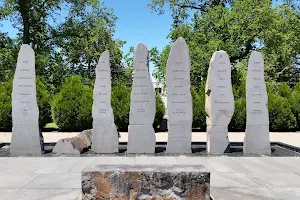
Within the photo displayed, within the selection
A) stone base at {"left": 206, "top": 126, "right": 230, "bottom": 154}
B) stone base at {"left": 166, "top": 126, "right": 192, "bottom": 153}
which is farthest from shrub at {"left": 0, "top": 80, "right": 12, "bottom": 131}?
stone base at {"left": 206, "top": 126, "right": 230, "bottom": 154}

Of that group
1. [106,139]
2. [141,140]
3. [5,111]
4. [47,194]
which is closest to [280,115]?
[141,140]

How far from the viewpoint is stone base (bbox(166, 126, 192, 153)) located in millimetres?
9242

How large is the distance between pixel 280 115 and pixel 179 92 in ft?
33.3

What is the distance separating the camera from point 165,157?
8680mm

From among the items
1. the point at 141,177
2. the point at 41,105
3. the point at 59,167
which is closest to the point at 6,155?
the point at 59,167

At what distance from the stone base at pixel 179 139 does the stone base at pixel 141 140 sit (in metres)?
0.52

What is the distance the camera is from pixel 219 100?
9.29 metres

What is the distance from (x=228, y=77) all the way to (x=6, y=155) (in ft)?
20.5

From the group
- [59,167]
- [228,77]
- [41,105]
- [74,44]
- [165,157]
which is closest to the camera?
[59,167]

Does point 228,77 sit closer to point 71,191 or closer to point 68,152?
point 68,152

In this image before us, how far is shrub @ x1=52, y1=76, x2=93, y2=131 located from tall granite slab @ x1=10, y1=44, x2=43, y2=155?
761 centimetres

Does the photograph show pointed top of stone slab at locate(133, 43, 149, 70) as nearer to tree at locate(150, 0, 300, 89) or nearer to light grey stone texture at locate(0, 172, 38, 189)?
light grey stone texture at locate(0, 172, 38, 189)

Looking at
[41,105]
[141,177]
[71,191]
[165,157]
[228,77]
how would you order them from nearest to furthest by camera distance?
1. [141,177]
2. [71,191]
3. [165,157]
4. [228,77]
5. [41,105]

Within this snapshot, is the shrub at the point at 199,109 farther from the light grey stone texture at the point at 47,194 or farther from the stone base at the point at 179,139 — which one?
the light grey stone texture at the point at 47,194
